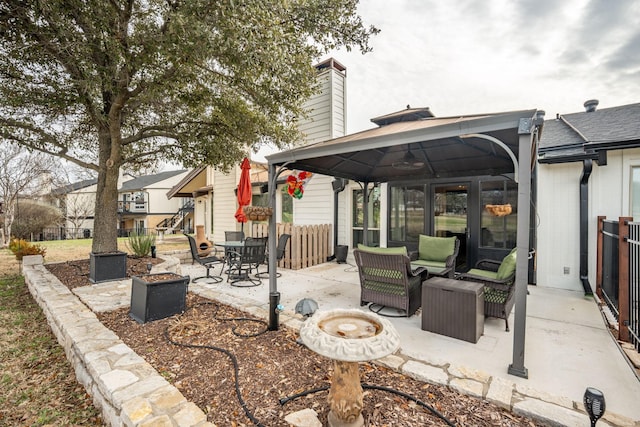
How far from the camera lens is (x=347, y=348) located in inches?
63.4

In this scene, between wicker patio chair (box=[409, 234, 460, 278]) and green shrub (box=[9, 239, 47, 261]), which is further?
green shrub (box=[9, 239, 47, 261])

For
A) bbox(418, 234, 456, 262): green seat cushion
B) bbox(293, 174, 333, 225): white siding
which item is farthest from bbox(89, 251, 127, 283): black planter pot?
bbox(418, 234, 456, 262): green seat cushion

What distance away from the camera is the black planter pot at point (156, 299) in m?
3.69

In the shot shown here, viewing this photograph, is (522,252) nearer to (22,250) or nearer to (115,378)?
(115,378)

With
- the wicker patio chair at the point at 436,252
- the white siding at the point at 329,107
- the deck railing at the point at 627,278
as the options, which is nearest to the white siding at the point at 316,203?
the white siding at the point at 329,107

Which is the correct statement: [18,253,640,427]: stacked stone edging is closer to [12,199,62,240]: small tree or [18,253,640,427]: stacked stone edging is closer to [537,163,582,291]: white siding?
[537,163,582,291]: white siding

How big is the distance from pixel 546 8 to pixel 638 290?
5635 millimetres

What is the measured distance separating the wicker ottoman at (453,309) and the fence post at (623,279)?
1.44 meters

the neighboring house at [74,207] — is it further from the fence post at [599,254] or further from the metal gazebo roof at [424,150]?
the fence post at [599,254]

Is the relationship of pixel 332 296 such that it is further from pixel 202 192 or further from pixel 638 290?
pixel 202 192

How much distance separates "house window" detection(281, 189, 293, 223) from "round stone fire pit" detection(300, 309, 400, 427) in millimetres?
8081

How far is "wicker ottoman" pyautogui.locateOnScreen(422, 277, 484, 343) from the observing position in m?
3.17

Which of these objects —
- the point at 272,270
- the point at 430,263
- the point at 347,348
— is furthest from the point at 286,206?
the point at 347,348

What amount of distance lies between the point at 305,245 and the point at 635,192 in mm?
6531
